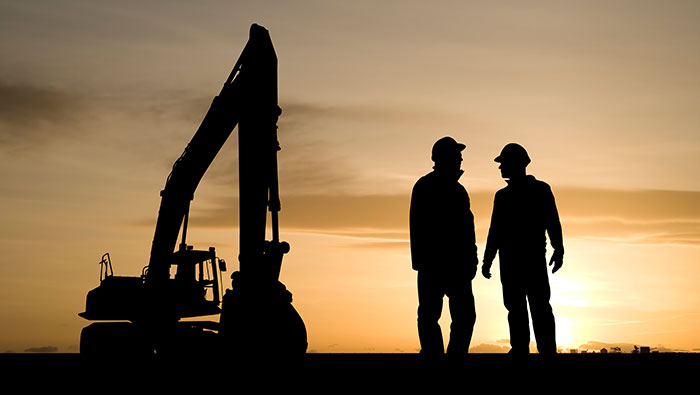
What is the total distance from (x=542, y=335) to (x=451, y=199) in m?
2.29

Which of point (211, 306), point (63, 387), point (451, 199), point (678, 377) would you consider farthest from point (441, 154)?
point (211, 306)

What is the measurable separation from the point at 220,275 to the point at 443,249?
31.5 feet

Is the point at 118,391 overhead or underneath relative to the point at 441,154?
underneath

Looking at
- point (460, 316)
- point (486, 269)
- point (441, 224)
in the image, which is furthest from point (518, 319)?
point (441, 224)

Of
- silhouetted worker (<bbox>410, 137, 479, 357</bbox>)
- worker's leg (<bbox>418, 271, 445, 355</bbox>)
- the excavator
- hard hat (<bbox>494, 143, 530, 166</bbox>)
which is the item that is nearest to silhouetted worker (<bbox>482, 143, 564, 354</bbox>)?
hard hat (<bbox>494, 143, 530, 166</bbox>)

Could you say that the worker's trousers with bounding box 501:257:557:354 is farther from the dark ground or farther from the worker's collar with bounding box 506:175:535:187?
the worker's collar with bounding box 506:175:535:187

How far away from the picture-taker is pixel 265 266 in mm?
12469

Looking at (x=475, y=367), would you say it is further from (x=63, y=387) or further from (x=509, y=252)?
(x=63, y=387)

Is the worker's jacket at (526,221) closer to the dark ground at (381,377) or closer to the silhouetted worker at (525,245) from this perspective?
the silhouetted worker at (525,245)

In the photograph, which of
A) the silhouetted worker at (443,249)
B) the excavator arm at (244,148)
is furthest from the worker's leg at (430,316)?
the excavator arm at (244,148)

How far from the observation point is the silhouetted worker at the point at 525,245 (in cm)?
1093

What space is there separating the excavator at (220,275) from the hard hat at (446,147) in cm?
339

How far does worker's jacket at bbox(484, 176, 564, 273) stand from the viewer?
10977mm

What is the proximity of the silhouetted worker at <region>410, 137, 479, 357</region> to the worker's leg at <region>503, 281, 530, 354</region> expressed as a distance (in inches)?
27.5
